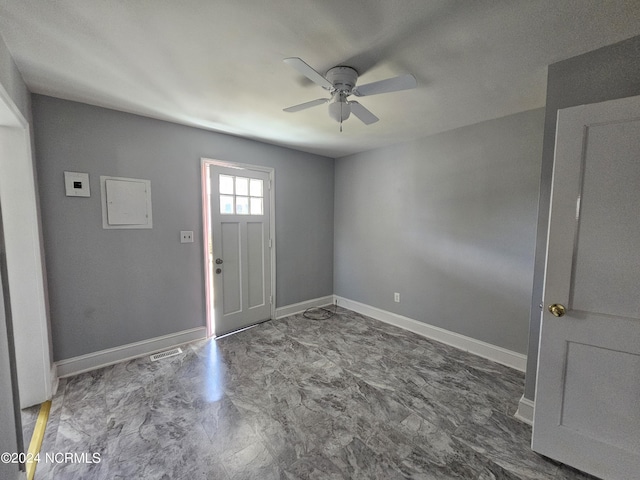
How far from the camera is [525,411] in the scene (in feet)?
5.88

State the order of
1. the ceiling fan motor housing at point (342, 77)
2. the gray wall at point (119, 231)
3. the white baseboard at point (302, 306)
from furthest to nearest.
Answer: the white baseboard at point (302, 306) → the gray wall at point (119, 231) → the ceiling fan motor housing at point (342, 77)

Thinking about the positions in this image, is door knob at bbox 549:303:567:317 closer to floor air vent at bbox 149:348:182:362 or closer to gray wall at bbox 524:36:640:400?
gray wall at bbox 524:36:640:400

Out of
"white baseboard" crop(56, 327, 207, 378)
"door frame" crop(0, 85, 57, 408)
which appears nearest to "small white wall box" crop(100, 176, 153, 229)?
"door frame" crop(0, 85, 57, 408)

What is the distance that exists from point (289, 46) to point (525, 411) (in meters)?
2.84

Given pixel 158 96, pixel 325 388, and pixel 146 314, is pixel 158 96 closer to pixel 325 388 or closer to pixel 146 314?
pixel 146 314

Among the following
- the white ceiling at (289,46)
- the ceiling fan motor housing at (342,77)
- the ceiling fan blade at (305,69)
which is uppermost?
the white ceiling at (289,46)

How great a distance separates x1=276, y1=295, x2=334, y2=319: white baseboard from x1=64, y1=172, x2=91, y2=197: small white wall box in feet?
8.09

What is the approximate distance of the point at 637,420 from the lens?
4.17ft

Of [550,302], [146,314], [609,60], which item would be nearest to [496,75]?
[609,60]

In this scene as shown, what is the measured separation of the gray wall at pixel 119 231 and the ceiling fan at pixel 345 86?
1641 millimetres

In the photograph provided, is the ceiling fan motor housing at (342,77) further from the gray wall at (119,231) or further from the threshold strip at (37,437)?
the threshold strip at (37,437)

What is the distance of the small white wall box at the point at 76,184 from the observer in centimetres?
217

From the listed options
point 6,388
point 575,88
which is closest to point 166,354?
point 6,388

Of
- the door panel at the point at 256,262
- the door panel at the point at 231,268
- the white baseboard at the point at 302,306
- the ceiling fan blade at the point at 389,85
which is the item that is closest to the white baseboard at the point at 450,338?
the white baseboard at the point at 302,306
